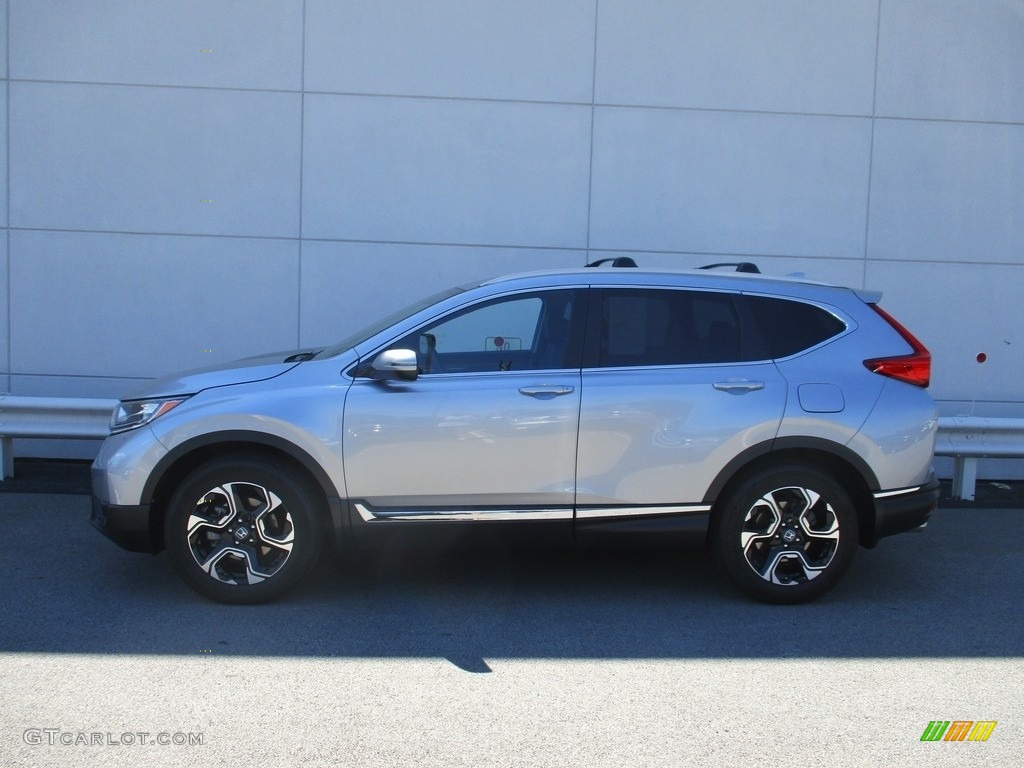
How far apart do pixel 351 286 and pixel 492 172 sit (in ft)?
5.38

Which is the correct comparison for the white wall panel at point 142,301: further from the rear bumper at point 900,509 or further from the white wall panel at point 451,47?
the rear bumper at point 900,509

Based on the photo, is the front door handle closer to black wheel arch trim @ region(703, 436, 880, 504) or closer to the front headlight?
black wheel arch trim @ region(703, 436, 880, 504)

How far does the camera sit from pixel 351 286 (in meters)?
8.84

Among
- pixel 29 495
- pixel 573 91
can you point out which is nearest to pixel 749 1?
pixel 573 91

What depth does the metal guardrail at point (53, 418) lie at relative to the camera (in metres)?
8.05

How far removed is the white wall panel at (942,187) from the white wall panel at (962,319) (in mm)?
168

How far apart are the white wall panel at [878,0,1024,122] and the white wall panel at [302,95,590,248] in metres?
2.91

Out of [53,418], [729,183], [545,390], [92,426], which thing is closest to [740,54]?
[729,183]

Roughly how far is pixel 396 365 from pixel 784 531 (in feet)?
7.55

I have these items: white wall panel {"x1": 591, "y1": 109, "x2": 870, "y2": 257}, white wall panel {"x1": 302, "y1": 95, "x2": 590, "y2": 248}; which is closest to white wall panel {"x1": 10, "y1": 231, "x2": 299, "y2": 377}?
white wall panel {"x1": 302, "y1": 95, "x2": 590, "y2": 248}

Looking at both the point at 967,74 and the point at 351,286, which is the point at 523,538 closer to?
the point at 351,286

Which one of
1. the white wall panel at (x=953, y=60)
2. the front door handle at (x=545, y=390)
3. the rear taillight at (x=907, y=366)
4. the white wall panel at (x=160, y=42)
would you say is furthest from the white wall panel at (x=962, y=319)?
the white wall panel at (x=160, y=42)

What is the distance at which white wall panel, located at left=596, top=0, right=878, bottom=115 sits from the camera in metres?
8.78

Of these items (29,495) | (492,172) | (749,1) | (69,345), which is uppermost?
(749,1)
